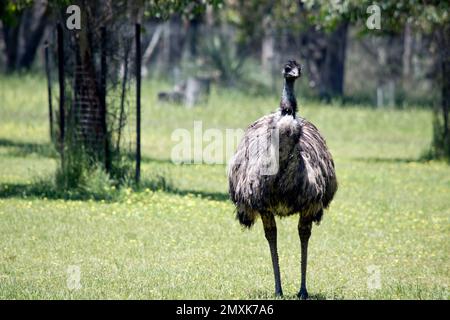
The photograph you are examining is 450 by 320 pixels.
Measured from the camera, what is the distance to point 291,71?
9578 millimetres

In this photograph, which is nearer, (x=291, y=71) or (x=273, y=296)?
(x=291, y=71)

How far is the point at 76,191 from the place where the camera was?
53.4 ft

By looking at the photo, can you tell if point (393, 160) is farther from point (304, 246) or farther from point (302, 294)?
point (302, 294)

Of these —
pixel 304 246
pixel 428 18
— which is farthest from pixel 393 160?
pixel 304 246

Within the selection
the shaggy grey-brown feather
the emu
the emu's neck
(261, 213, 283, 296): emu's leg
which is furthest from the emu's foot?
the emu's neck

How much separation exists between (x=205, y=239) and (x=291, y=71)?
14.6 feet

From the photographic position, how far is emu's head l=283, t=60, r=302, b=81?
954 centimetres

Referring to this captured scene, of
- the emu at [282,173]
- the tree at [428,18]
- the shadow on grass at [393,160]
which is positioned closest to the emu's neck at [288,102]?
the emu at [282,173]

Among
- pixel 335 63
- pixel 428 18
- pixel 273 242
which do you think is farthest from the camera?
pixel 335 63

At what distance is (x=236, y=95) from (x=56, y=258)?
26456 millimetres

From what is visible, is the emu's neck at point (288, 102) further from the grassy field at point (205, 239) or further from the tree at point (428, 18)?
the tree at point (428, 18)

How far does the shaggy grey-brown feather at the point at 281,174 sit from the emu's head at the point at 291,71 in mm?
315

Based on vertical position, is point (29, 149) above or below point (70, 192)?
below
